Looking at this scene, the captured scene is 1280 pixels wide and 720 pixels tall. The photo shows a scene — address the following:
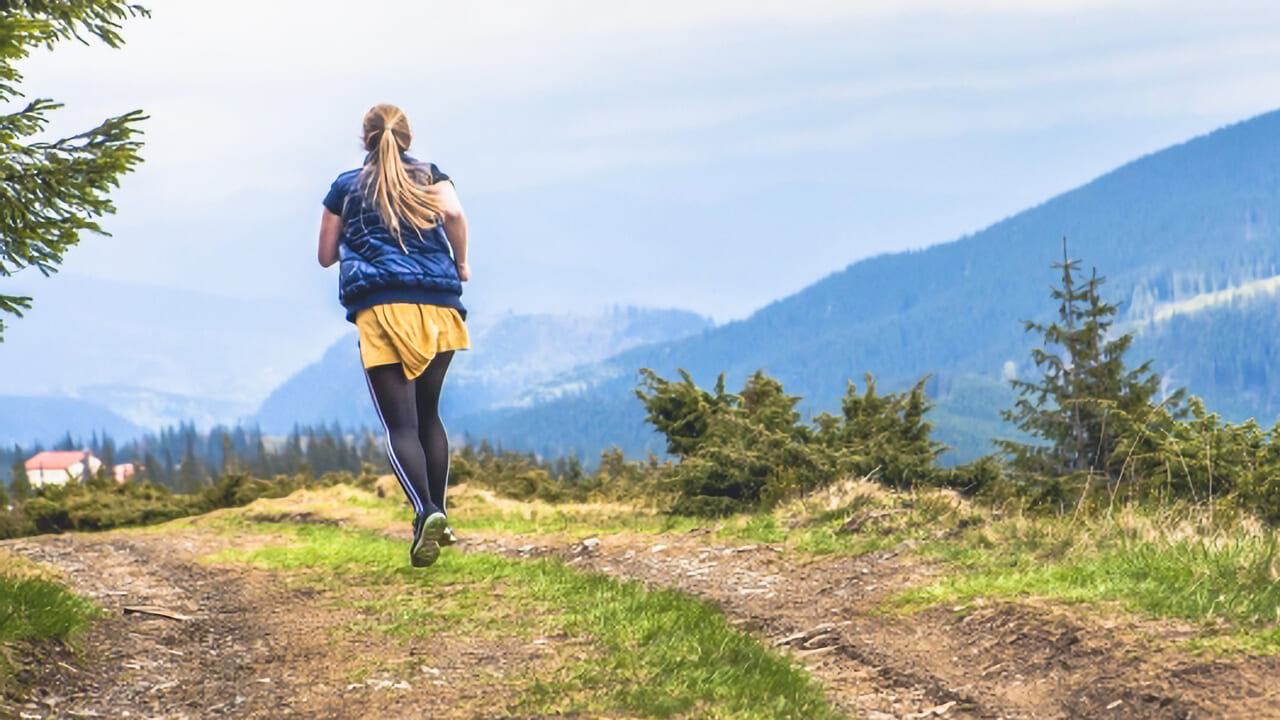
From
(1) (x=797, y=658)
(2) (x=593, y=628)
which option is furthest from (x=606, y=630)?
(1) (x=797, y=658)

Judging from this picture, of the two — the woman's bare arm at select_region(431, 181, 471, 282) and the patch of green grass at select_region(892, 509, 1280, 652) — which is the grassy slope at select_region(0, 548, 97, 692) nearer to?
the woman's bare arm at select_region(431, 181, 471, 282)

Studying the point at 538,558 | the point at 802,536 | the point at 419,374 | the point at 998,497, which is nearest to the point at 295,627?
the point at 419,374

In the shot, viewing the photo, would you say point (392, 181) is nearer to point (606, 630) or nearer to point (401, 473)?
point (401, 473)

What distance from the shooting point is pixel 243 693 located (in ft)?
19.2

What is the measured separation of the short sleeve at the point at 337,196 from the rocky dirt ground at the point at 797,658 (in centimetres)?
294

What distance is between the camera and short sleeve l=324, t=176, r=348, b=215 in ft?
29.4

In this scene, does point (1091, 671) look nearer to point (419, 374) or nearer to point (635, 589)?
point (635, 589)

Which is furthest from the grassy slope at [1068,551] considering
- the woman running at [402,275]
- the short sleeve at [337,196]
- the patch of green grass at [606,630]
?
the short sleeve at [337,196]

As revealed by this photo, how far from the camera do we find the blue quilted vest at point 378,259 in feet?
28.8

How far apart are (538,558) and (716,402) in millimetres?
13689

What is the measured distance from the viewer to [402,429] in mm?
9180

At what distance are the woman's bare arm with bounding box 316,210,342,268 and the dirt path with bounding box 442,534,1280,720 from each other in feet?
12.1

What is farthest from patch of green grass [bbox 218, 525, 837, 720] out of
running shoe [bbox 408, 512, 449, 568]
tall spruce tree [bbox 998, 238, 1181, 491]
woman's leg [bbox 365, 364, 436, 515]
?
tall spruce tree [bbox 998, 238, 1181, 491]

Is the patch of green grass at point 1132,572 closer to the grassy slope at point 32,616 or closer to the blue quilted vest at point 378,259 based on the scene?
the blue quilted vest at point 378,259
